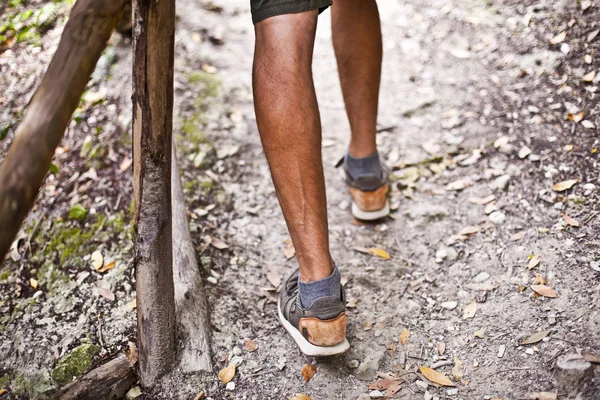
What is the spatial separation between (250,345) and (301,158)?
833 millimetres

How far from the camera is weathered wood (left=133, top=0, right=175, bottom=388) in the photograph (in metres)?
1.64

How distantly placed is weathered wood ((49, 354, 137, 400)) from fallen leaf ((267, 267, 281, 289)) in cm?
69

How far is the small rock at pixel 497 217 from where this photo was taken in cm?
256

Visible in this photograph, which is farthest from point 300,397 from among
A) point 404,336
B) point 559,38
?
point 559,38

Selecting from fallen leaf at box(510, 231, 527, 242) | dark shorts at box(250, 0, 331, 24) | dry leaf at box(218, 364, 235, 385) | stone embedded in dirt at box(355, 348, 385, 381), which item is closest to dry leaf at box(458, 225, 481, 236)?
fallen leaf at box(510, 231, 527, 242)

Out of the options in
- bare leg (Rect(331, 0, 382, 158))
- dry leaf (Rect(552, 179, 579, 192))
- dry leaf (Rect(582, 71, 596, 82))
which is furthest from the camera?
dry leaf (Rect(582, 71, 596, 82))

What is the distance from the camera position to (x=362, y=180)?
2686 millimetres

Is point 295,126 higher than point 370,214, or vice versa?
point 295,126

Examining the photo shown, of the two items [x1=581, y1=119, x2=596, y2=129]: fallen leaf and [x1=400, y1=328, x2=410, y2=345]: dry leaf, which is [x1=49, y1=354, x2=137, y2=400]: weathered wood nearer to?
[x1=400, y1=328, x2=410, y2=345]: dry leaf

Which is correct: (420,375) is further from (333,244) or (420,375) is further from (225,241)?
(225,241)

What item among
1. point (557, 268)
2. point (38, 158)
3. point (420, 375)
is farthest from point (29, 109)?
point (557, 268)

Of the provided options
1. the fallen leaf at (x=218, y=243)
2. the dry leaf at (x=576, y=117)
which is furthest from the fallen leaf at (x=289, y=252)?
the dry leaf at (x=576, y=117)

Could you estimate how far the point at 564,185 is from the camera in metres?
2.54

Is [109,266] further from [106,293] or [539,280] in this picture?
[539,280]
